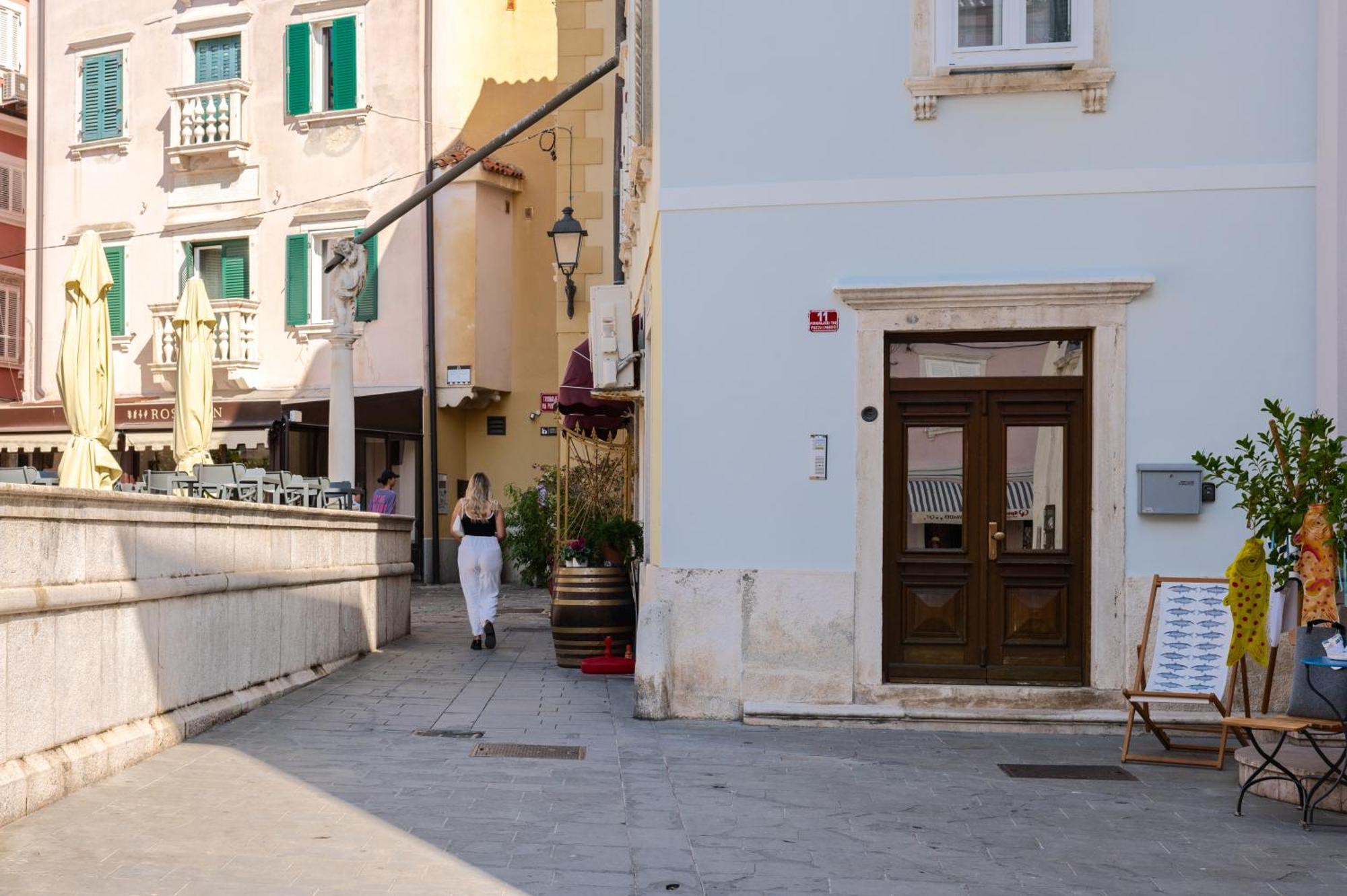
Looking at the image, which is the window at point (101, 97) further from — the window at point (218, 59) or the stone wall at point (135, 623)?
the stone wall at point (135, 623)

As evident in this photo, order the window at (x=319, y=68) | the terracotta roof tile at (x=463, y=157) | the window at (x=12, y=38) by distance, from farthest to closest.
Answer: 1. the window at (x=12, y=38)
2. the window at (x=319, y=68)
3. the terracotta roof tile at (x=463, y=157)

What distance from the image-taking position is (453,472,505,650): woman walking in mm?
15148

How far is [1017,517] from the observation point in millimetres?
10469

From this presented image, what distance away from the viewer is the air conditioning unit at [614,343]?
1372cm

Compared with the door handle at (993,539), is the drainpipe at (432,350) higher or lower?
higher

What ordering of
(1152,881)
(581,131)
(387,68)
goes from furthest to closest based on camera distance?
1. (387,68)
2. (581,131)
3. (1152,881)

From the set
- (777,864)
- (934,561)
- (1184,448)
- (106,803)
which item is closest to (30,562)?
(106,803)

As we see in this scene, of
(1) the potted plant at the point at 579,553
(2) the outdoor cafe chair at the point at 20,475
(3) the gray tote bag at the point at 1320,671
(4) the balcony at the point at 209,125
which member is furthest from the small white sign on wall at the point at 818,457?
(4) the balcony at the point at 209,125

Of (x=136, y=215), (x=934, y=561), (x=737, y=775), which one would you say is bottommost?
(x=737, y=775)

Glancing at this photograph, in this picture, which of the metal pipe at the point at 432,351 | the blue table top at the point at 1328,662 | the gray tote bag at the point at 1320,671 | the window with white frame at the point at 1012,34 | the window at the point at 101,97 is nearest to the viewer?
the blue table top at the point at 1328,662

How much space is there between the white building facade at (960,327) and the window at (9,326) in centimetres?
2386

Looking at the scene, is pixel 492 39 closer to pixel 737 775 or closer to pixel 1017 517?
pixel 1017 517

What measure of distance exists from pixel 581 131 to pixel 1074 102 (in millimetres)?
13616

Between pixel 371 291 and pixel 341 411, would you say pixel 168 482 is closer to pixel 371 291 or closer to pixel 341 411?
pixel 341 411
